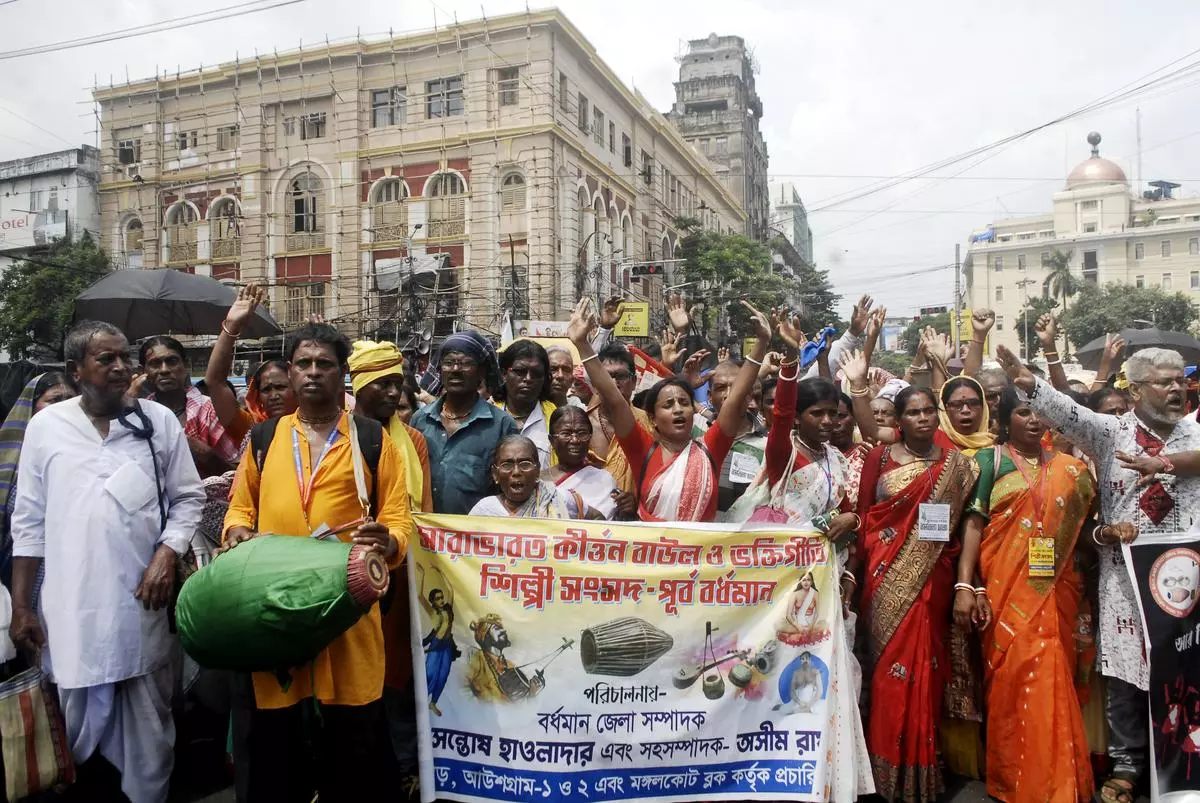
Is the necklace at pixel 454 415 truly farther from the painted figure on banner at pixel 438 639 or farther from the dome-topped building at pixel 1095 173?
the dome-topped building at pixel 1095 173

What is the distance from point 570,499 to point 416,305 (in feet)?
88.0

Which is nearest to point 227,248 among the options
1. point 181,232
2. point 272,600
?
point 181,232

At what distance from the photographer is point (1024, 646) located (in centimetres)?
390

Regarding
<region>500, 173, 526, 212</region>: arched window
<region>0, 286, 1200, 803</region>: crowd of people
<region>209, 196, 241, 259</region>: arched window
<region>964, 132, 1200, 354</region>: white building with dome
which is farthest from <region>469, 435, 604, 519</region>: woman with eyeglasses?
<region>964, 132, 1200, 354</region>: white building with dome

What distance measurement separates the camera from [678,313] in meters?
5.00

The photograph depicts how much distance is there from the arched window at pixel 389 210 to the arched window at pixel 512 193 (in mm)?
3859

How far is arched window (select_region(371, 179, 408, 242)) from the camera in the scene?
31.5 metres

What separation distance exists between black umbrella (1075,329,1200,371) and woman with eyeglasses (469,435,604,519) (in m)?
7.28

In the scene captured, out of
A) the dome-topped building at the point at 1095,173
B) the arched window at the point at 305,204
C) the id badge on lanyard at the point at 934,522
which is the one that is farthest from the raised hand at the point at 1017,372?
the dome-topped building at the point at 1095,173

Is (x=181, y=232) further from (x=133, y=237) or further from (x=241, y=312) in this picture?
(x=241, y=312)

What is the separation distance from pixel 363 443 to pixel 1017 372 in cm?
296

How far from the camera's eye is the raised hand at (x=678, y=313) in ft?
15.9

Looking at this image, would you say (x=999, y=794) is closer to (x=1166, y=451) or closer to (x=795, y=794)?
(x=795, y=794)

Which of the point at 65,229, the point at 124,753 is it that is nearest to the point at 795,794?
the point at 124,753
